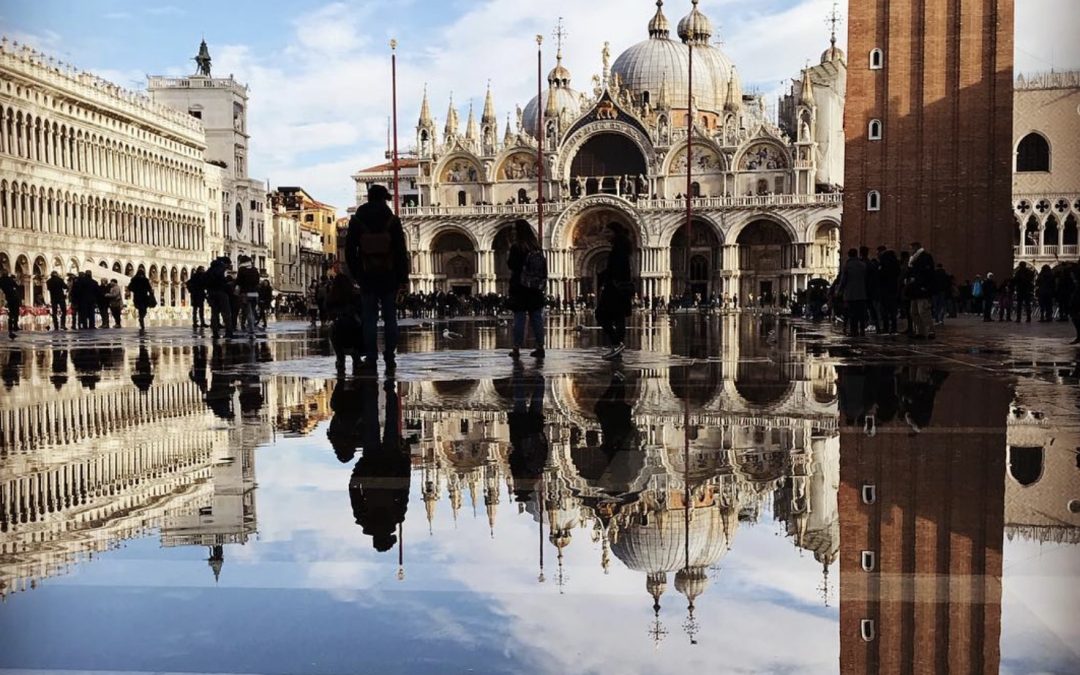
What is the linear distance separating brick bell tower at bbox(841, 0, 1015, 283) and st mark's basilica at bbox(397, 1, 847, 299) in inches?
741

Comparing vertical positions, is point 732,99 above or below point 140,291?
above

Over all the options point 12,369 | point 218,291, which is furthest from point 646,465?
point 218,291

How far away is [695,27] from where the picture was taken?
3004 inches

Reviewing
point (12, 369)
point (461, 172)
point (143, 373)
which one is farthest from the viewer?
point (461, 172)

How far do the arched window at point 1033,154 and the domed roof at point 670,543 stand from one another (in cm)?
5475

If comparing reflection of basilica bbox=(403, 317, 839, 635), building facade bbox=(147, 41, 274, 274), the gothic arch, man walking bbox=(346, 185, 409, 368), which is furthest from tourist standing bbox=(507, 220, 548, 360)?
building facade bbox=(147, 41, 274, 274)

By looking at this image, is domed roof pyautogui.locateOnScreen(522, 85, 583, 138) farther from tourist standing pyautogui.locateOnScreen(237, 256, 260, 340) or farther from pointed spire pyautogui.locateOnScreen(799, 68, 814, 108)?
tourist standing pyautogui.locateOnScreen(237, 256, 260, 340)

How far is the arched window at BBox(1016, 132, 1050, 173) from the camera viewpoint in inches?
2085

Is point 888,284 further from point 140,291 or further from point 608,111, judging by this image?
point 608,111

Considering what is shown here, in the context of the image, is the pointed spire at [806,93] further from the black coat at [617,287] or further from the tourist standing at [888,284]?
the black coat at [617,287]

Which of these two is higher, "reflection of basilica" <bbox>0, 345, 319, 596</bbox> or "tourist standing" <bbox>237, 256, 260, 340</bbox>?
"tourist standing" <bbox>237, 256, 260, 340</bbox>

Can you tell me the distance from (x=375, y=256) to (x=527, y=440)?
464 cm

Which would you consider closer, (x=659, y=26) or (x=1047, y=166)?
(x=1047, y=166)

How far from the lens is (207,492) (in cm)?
453
